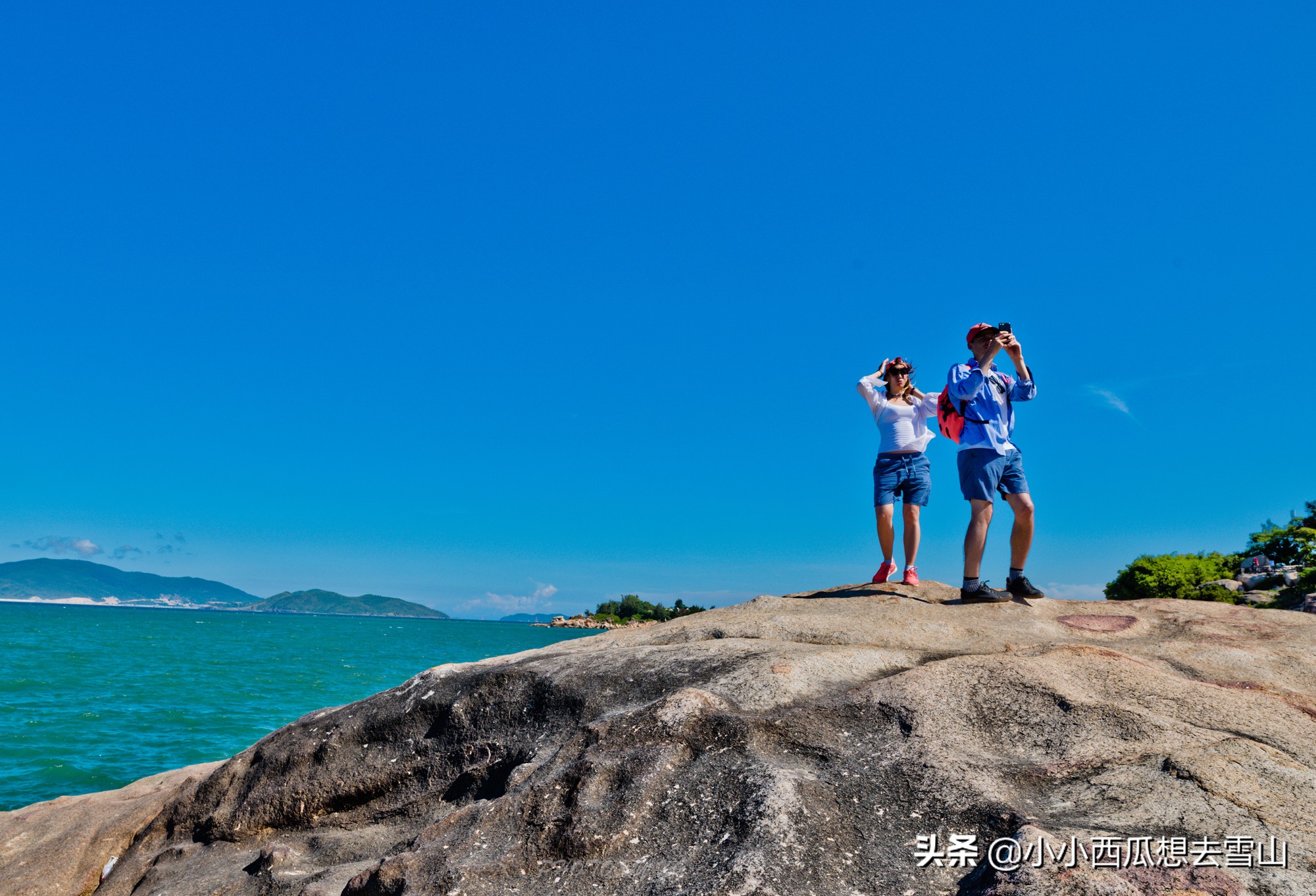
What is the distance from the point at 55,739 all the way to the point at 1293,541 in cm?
3562

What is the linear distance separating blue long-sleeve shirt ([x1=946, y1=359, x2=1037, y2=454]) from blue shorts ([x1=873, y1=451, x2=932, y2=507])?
1084 mm

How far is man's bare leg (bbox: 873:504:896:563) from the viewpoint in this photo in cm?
859

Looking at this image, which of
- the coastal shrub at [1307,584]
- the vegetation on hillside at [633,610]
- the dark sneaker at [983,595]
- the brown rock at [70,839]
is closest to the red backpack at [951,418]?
the dark sneaker at [983,595]

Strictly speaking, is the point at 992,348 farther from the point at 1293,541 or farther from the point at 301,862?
the point at 1293,541

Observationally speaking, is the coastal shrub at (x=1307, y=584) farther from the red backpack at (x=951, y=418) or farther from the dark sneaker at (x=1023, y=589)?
the red backpack at (x=951, y=418)

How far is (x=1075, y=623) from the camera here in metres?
6.52

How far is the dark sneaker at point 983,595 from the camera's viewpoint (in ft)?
23.7

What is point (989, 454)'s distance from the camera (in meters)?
7.22

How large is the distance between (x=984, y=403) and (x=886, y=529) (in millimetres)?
1986

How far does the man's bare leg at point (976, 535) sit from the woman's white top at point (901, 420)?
1468 mm

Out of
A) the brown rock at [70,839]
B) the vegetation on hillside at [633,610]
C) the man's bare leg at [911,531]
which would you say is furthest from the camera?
the vegetation on hillside at [633,610]

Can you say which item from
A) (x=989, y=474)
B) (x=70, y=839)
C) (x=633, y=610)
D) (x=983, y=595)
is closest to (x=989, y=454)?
(x=989, y=474)

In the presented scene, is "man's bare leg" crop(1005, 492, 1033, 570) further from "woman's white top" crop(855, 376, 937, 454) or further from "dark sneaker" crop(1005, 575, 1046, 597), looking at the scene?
"woman's white top" crop(855, 376, 937, 454)

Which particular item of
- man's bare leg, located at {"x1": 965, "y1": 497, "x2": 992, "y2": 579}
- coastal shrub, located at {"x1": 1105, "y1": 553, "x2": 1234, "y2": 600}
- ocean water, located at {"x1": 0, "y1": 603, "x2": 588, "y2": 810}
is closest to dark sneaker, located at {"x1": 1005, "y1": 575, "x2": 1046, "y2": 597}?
man's bare leg, located at {"x1": 965, "y1": 497, "x2": 992, "y2": 579}
